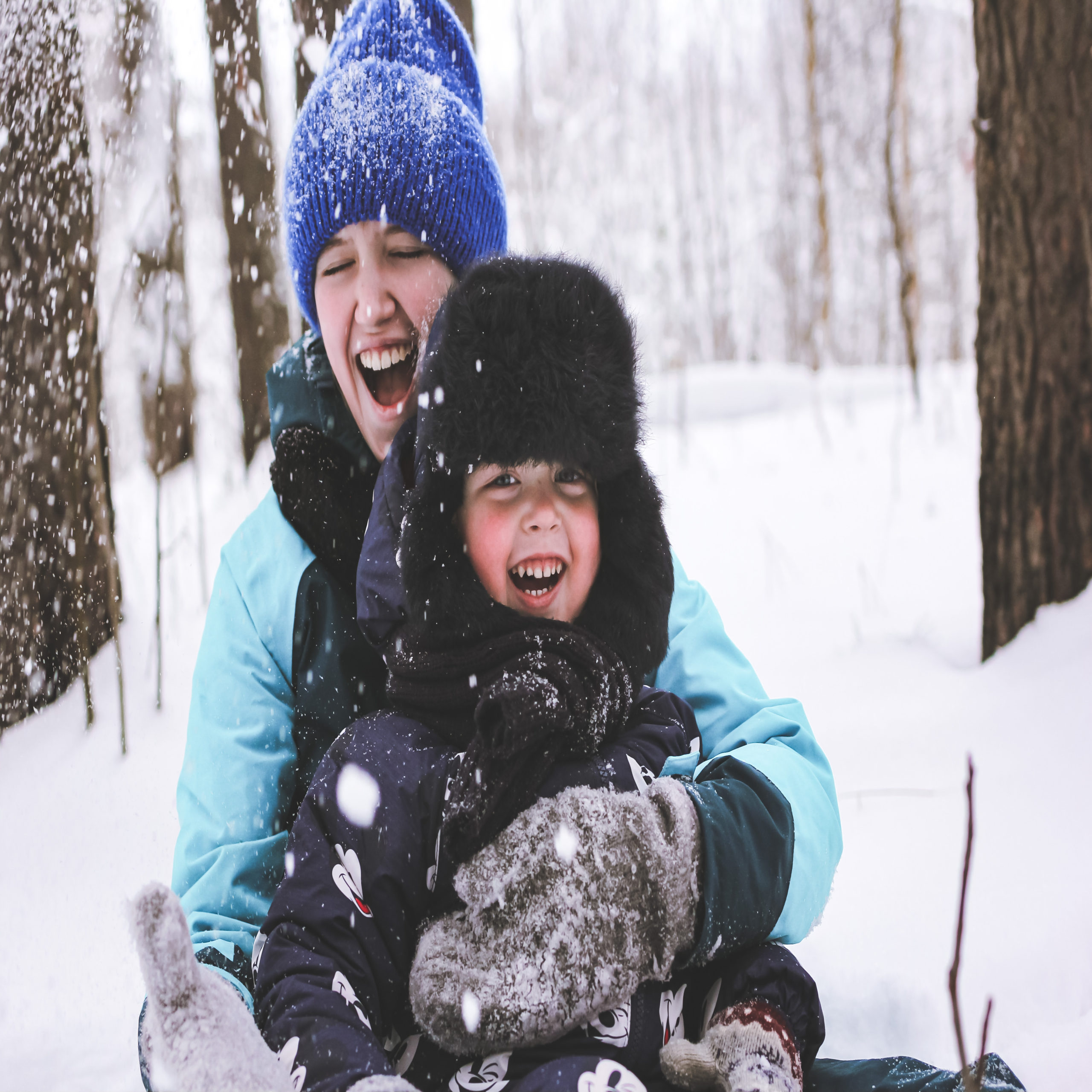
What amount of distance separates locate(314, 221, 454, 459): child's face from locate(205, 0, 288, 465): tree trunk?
3.92 meters

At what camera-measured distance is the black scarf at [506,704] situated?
1287 mm

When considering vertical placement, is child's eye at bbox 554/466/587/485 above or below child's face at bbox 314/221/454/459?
below

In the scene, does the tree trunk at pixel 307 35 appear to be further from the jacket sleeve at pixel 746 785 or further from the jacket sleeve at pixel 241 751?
the jacket sleeve at pixel 746 785

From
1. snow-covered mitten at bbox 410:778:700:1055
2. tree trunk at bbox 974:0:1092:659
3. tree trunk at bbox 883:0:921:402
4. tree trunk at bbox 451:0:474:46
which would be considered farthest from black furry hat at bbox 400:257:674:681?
tree trunk at bbox 883:0:921:402

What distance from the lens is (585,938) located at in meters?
1.21

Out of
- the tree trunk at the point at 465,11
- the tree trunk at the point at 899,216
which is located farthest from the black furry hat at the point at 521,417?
the tree trunk at the point at 899,216

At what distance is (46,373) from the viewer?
3016 mm

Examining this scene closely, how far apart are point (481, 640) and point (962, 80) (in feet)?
61.0

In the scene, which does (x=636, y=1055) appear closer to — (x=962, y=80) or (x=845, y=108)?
(x=845, y=108)

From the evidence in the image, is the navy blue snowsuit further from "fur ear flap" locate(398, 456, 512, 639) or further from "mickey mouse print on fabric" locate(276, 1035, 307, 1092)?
"fur ear flap" locate(398, 456, 512, 639)

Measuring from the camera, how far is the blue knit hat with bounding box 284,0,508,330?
1.76m

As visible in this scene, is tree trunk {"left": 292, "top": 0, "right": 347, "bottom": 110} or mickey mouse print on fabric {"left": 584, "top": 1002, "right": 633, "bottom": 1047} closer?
mickey mouse print on fabric {"left": 584, "top": 1002, "right": 633, "bottom": 1047}

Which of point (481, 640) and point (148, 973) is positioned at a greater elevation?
point (481, 640)

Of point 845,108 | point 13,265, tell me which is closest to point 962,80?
point 845,108
